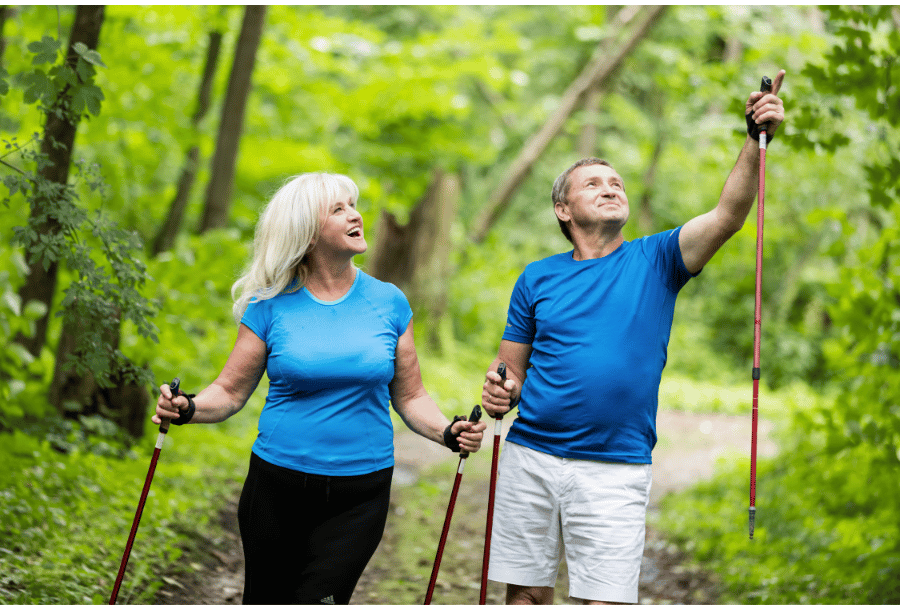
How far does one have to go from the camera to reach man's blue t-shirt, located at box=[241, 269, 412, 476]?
9.11 ft

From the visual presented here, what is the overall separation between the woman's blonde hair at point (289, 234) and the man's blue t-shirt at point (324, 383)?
5 cm

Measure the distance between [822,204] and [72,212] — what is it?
16.7 meters

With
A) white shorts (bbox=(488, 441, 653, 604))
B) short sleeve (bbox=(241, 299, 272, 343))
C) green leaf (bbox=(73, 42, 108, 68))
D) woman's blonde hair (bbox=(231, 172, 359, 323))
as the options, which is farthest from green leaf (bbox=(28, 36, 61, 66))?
white shorts (bbox=(488, 441, 653, 604))

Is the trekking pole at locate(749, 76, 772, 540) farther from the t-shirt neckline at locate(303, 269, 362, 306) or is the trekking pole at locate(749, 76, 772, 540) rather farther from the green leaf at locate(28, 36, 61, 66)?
the green leaf at locate(28, 36, 61, 66)

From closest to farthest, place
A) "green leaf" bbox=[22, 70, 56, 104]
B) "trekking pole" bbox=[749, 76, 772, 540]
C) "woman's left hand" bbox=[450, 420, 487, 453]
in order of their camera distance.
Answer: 1. "trekking pole" bbox=[749, 76, 772, 540]
2. "woman's left hand" bbox=[450, 420, 487, 453]
3. "green leaf" bbox=[22, 70, 56, 104]

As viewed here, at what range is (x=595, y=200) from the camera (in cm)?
300

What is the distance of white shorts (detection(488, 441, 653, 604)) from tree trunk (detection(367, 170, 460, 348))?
11.8 metres

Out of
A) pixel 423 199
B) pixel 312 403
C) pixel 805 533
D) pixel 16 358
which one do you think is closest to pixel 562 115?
pixel 423 199

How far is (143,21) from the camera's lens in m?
9.66

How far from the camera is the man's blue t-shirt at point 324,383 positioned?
2.78 meters

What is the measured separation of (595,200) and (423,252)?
11847mm

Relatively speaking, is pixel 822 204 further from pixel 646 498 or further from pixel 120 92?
pixel 646 498

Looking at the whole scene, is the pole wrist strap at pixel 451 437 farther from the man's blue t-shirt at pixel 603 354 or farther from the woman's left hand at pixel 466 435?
the man's blue t-shirt at pixel 603 354

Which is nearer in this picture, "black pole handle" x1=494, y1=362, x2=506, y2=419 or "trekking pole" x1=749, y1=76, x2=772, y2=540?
"trekking pole" x1=749, y1=76, x2=772, y2=540
